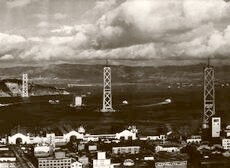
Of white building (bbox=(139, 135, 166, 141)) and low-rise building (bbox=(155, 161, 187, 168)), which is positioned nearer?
low-rise building (bbox=(155, 161, 187, 168))

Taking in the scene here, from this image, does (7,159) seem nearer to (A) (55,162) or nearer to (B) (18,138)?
(A) (55,162)

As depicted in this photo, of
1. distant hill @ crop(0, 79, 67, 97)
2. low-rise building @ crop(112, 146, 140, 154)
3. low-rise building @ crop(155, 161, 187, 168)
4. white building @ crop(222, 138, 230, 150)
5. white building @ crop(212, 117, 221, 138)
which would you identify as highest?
distant hill @ crop(0, 79, 67, 97)

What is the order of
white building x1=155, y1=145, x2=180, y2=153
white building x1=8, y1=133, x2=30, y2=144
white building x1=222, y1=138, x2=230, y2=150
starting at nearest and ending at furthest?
white building x1=155, y1=145, x2=180, y2=153, white building x1=222, y1=138, x2=230, y2=150, white building x1=8, y1=133, x2=30, y2=144

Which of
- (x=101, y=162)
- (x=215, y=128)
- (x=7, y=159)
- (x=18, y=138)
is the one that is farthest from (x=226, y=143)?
(x=18, y=138)

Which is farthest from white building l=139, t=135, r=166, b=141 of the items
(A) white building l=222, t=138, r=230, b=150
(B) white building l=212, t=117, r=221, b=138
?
(A) white building l=222, t=138, r=230, b=150

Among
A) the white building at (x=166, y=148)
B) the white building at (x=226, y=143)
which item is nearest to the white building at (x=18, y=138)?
the white building at (x=166, y=148)

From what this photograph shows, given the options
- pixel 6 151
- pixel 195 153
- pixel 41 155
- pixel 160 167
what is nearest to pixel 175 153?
pixel 195 153

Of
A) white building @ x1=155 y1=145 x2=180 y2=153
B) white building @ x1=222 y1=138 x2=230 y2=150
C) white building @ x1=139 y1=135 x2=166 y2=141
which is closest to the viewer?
white building @ x1=155 y1=145 x2=180 y2=153

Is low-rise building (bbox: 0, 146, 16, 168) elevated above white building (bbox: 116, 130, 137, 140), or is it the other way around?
white building (bbox: 116, 130, 137, 140)

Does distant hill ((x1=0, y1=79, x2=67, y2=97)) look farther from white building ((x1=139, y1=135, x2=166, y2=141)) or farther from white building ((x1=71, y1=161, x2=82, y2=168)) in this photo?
white building ((x1=71, y1=161, x2=82, y2=168))
